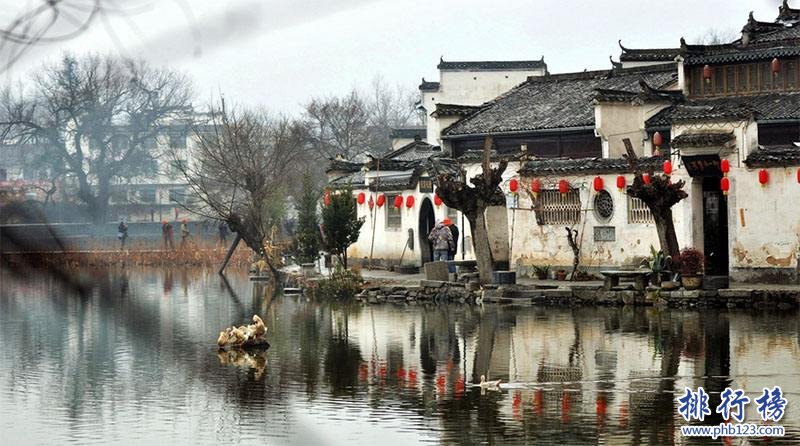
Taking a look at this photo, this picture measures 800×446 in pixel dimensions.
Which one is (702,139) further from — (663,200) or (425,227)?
(425,227)

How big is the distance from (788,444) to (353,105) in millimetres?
60840

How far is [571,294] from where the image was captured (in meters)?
28.8

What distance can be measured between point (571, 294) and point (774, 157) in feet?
16.8

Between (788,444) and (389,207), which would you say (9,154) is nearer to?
(788,444)

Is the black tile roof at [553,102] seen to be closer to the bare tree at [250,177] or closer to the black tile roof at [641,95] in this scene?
the black tile roof at [641,95]

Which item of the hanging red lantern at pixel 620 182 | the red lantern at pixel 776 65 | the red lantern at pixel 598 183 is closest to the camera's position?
the hanging red lantern at pixel 620 182

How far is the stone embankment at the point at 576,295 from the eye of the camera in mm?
26656

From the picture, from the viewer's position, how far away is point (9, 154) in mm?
3189

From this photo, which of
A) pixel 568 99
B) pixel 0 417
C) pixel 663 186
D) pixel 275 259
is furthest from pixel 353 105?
pixel 0 417

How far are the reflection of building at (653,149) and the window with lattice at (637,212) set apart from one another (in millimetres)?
49

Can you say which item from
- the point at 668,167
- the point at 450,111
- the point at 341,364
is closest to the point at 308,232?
the point at 450,111

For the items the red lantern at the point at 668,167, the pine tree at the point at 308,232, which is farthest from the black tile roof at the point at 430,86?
the red lantern at the point at 668,167

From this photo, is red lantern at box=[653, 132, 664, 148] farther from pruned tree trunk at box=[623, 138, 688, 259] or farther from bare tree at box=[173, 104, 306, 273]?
bare tree at box=[173, 104, 306, 273]

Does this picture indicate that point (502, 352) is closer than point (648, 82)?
Yes
